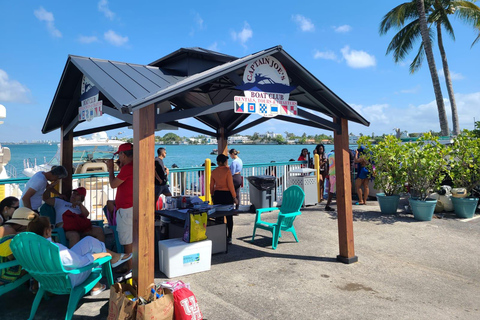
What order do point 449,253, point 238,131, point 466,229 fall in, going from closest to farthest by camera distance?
1. point 449,253
2. point 466,229
3. point 238,131

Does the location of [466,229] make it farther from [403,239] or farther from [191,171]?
[191,171]

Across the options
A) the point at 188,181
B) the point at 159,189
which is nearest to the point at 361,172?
the point at 188,181

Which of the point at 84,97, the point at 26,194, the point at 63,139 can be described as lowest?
the point at 26,194

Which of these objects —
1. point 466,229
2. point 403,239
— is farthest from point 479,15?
point 403,239

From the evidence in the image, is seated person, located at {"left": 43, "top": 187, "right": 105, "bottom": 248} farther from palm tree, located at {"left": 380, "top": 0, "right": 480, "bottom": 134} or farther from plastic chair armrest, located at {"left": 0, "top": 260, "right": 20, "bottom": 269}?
palm tree, located at {"left": 380, "top": 0, "right": 480, "bottom": 134}

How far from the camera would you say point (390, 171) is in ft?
27.8

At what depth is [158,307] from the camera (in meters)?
2.99

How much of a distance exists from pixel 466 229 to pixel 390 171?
6.80 ft

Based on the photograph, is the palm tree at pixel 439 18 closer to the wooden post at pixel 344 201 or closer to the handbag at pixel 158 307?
the wooden post at pixel 344 201

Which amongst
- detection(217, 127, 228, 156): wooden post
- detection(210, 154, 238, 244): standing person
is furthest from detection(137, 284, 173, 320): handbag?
detection(217, 127, 228, 156): wooden post

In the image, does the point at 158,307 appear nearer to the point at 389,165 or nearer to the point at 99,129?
the point at 99,129

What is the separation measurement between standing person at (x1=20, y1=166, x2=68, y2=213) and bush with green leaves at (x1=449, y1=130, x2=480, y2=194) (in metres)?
8.71

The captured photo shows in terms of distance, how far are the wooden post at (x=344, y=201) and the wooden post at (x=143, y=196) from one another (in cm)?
309

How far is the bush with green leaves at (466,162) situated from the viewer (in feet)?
26.6
